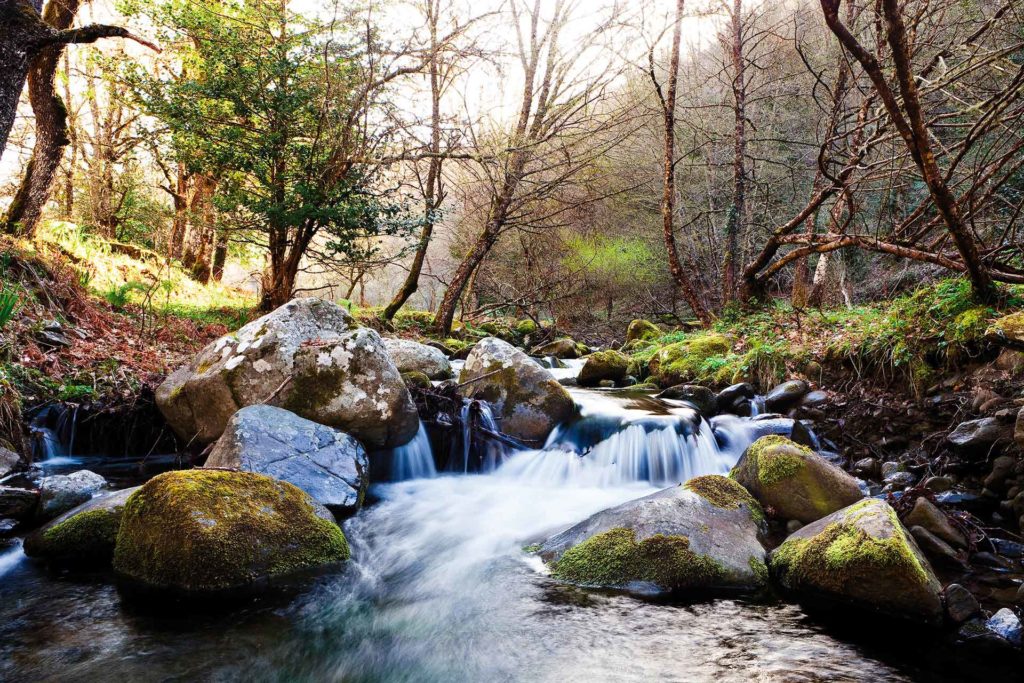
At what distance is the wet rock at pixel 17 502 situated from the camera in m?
3.93

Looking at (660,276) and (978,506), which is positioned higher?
Answer: (660,276)

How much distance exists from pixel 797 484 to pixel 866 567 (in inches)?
43.3

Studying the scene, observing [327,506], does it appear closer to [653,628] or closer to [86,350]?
[653,628]

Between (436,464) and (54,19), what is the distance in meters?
9.39

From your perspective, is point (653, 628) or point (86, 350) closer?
point (653, 628)

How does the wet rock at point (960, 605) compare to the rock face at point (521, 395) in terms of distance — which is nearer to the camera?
the wet rock at point (960, 605)

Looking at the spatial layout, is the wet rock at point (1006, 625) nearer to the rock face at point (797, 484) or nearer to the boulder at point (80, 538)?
the rock face at point (797, 484)

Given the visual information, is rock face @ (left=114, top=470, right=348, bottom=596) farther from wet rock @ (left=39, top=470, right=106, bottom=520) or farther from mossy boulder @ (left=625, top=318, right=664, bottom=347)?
mossy boulder @ (left=625, top=318, right=664, bottom=347)

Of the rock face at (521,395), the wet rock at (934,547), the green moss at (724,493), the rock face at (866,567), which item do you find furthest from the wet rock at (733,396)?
the rock face at (866,567)

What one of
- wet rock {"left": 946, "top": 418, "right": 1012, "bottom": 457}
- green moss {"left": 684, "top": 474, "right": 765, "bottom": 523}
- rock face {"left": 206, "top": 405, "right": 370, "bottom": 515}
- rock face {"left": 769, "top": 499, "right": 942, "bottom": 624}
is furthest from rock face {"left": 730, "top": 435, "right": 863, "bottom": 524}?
rock face {"left": 206, "top": 405, "right": 370, "bottom": 515}

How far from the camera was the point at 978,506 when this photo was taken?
4.02 m

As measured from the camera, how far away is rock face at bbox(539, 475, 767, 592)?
3.48 m

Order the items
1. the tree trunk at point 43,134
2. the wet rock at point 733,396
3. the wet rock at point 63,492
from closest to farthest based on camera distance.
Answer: the wet rock at point 63,492, the wet rock at point 733,396, the tree trunk at point 43,134

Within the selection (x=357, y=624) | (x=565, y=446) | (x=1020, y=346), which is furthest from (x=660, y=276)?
(x=357, y=624)
